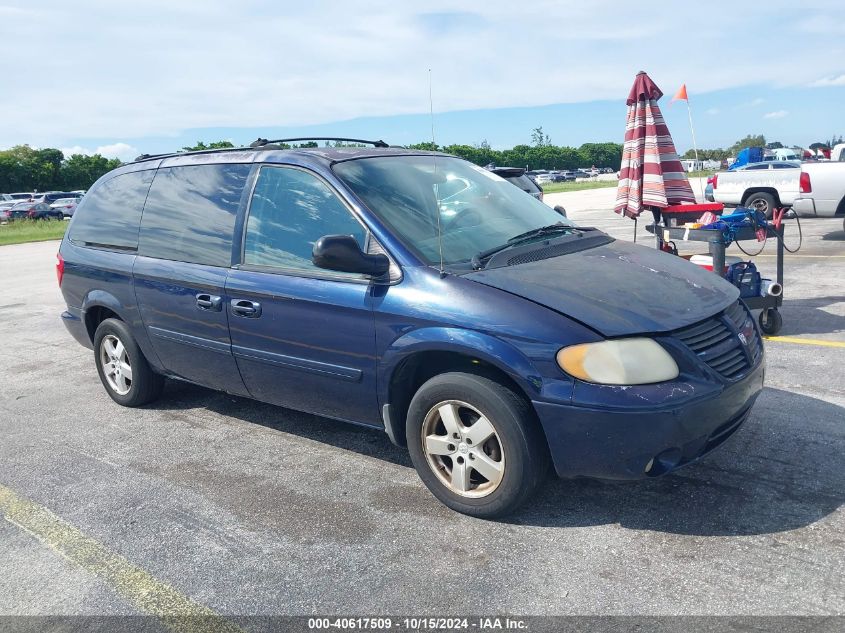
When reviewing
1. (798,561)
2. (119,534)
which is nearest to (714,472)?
(798,561)

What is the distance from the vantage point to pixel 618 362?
290cm

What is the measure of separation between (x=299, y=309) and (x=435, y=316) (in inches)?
34.0

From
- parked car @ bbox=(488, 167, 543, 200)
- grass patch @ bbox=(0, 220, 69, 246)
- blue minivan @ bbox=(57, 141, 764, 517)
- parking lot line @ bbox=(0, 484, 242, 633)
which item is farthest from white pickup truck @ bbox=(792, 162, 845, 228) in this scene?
grass patch @ bbox=(0, 220, 69, 246)

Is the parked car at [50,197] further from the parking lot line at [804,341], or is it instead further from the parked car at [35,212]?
the parking lot line at [804,341]

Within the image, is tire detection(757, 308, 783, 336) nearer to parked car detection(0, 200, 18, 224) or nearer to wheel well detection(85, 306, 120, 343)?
wheel well detection(85, 306, 120, 343)

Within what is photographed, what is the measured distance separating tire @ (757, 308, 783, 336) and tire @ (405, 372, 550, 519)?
4056 mm

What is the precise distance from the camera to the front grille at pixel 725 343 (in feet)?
10.1

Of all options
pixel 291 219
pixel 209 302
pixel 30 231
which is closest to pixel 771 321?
pixel 291 219

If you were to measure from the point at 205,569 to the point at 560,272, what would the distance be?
2084 mm

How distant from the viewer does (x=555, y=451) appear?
302 cm

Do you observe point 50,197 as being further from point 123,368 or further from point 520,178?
point 123,368

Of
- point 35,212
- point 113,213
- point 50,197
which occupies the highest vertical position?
point 50,197

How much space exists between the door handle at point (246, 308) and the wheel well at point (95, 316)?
164 cm

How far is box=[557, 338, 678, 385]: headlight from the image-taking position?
9.49ft
